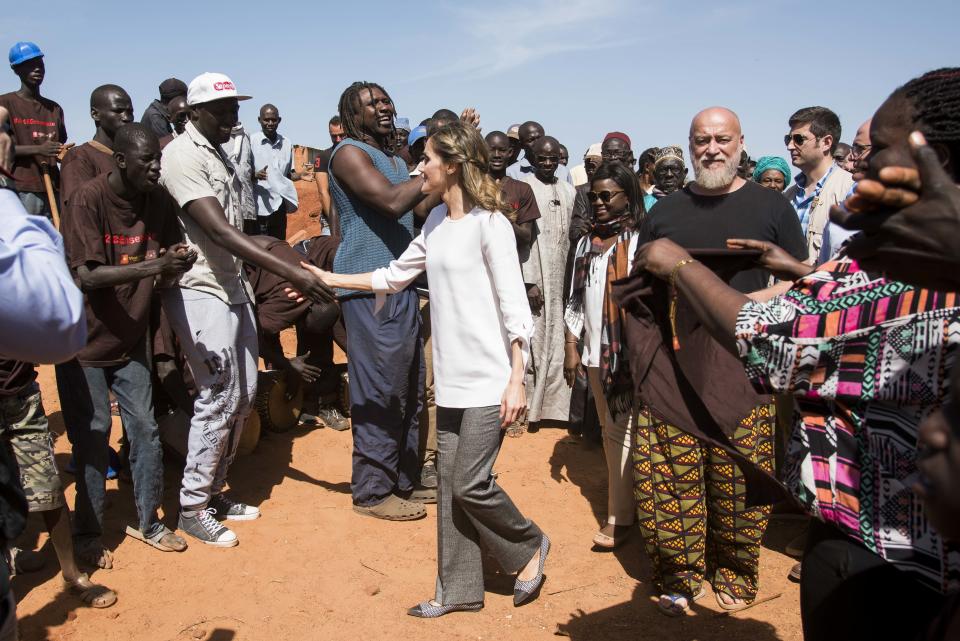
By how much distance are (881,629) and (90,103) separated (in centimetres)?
589

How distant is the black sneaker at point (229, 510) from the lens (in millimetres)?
5117

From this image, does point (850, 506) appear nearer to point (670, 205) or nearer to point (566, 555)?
point (670, 205)

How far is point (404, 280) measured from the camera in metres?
4.29

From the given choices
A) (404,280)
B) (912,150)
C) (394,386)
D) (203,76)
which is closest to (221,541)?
(394,386)

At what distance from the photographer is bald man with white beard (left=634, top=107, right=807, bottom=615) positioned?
13.1 feet

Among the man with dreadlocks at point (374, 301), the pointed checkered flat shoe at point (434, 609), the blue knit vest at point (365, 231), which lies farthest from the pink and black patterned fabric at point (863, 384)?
the blue knit vest at point (365, 231)

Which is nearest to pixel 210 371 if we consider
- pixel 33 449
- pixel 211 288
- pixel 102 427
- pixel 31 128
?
pixel 211 288

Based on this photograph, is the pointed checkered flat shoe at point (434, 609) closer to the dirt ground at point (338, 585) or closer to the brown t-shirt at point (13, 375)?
the dirt ground at point (338, 585)

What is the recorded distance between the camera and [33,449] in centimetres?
399

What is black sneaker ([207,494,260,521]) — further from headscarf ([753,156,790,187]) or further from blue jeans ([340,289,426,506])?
headscarf ([753,156,790,187])

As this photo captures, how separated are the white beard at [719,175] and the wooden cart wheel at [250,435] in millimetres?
3740

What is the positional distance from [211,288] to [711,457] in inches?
114

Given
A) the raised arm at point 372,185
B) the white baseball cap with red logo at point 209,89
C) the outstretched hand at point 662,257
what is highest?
the white baseball cap with red logo at point 209,89

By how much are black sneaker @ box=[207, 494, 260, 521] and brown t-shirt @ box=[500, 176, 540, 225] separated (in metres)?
3.23
